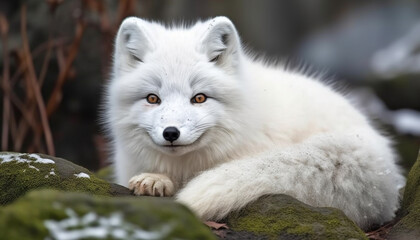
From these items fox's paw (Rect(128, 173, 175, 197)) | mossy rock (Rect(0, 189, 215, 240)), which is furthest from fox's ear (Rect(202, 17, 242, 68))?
mossy rock (Rect(0, 189, 215, 240))

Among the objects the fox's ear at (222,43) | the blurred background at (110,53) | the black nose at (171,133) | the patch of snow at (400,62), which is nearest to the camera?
the black nose at (171,133)

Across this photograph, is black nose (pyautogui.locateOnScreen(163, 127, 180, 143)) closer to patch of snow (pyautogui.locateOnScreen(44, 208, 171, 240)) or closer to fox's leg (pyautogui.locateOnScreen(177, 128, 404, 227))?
fox's leg (pyautogui.locateOnScreen(177, 128, 404, 227))

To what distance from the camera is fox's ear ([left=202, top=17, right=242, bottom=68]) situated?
3.77 meters

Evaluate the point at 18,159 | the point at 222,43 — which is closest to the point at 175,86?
the point at 222,43

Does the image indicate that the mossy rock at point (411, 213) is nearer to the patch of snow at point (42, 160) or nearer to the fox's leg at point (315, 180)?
the fox's leg at point (315, 180)

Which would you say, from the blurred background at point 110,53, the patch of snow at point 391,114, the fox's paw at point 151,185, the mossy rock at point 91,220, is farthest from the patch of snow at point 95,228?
the patch of snow at point 391,114

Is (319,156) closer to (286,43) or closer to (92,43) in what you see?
(92,43)

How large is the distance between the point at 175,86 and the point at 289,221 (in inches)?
41.8

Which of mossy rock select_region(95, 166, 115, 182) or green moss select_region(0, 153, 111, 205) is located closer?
green moss select_region(0, 153, 111, 205)

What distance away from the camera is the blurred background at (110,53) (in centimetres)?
651

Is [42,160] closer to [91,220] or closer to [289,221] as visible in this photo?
[289,221]

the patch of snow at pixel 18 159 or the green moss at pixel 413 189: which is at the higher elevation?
the green moss at pixel 413 189

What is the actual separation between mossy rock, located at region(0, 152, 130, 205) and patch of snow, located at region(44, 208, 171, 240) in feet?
4.73

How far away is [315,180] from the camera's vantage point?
134 inches
